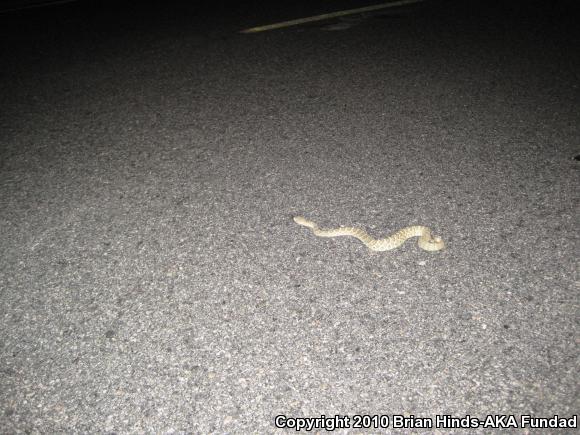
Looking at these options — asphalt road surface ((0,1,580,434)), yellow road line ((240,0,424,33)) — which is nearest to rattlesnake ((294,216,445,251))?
asphalt road surface ((0,1,580,434))

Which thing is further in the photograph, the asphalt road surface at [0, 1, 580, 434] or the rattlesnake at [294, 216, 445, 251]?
the rattlesnake at [294, 216, 445, 251]

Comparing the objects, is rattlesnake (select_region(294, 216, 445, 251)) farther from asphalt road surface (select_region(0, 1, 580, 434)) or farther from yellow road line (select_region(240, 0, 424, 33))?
yellow road line (select_region(240, 0, 424, 33))

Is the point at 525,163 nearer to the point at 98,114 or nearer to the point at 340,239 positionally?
the point at 340,239

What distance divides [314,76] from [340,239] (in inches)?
107

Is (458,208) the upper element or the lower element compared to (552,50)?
lower

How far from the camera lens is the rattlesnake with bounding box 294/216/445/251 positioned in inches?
110

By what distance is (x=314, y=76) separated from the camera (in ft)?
16.5

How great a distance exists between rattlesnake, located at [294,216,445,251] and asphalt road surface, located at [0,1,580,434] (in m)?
0.05

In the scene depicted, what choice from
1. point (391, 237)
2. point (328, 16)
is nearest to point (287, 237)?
point (391, 237)

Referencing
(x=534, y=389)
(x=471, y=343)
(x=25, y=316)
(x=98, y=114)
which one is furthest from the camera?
(x=98, y=114)

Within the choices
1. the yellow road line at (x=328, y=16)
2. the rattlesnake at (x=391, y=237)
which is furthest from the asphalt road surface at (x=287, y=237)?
the yellow road line at (x=328, y=16)

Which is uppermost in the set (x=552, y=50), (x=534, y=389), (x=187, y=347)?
(x=552, y=50)

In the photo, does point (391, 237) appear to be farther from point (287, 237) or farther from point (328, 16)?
point (328, 16)

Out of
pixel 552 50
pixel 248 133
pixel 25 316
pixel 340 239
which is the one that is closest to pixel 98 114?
pixel 248 133
